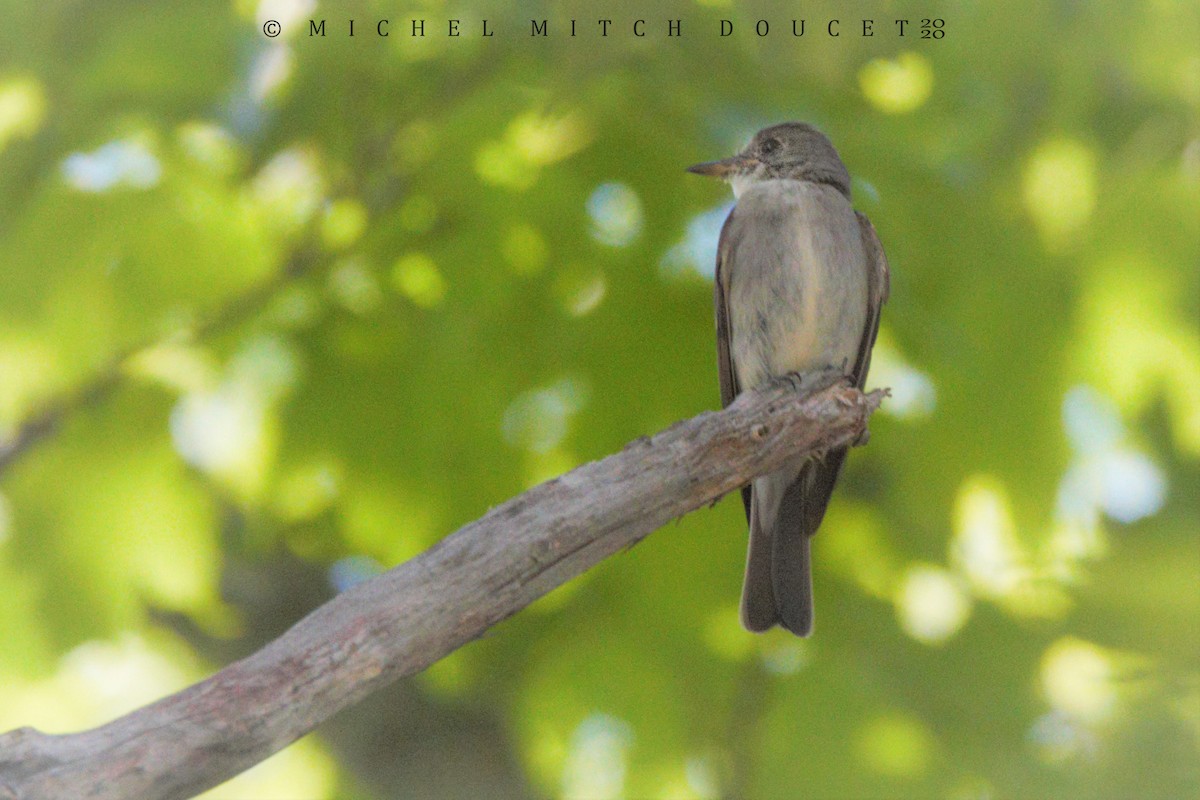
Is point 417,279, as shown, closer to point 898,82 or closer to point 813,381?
point 813,381

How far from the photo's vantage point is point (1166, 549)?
2119 mm

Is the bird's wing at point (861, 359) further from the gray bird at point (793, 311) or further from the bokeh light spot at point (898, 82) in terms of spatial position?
the bokeh light spot at point (898, 82)

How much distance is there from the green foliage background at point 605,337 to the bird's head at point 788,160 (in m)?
0.20

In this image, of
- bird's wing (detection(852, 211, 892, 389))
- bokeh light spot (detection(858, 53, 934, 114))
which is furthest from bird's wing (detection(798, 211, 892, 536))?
bokeh light spot (detection(858, 53, 934, 114))

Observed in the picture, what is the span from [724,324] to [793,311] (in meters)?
0.14

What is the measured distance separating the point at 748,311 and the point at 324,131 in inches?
36.4

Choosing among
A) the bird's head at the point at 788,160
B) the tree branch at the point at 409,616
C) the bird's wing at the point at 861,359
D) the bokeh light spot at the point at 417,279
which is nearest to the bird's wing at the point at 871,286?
the bird's wing at the point at 861,359

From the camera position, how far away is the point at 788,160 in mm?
2619

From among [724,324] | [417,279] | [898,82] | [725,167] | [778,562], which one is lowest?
[778,562]

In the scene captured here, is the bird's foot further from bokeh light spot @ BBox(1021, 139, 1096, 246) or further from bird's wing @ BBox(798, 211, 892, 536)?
bokeh light spot @ BBox(1021, 139, 1096, 246)

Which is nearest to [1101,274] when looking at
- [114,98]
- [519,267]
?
[519,267]

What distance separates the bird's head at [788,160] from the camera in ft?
8.24

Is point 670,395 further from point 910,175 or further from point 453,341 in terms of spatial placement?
point 910,175

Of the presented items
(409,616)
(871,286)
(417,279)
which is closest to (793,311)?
(871,286)
